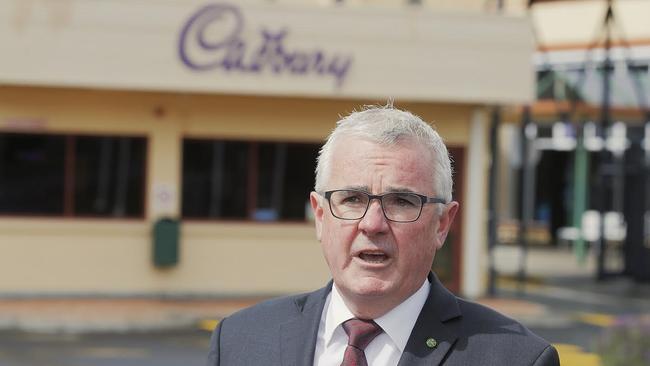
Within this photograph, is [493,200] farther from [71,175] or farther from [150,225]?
[71,175]

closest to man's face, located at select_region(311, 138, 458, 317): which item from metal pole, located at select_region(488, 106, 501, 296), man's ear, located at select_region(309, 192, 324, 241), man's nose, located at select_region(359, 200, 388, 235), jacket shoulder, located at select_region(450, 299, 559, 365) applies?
man's nose, located at select_region(359, 200, 388, 235)

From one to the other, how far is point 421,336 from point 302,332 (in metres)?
0.33

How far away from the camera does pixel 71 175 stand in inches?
862

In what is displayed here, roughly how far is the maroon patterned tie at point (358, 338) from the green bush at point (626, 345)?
9261 mm

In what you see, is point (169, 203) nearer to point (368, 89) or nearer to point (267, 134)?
point (267, 134)

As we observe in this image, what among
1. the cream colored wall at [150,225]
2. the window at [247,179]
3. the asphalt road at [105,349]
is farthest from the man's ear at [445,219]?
the window at [247,179]

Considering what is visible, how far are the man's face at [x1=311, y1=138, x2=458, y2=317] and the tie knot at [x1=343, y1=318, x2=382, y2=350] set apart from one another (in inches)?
2.0

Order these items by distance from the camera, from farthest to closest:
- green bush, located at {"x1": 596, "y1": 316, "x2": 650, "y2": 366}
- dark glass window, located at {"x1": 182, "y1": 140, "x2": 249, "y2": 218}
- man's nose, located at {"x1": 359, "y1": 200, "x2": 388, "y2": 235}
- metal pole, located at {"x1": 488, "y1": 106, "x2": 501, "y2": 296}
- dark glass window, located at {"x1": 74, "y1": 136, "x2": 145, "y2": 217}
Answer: metal pole, located at {"x1": 488, "y1": 106, "x2": 501, "y2": 296}, dark glass window, located at {"x1": 182, "y1": 140, "x2": 249, "y2": 218}, dark glass window, located at {"x1": 74, "y1": 136, "x2": 145, "y2": 217}, green bush, located at {"x1": 596, "y1": 316, "x2": 650, "y2": 366}, man's nose, located at {"x1": 359, "y1": 200, "x2": 388, "y2": 235}

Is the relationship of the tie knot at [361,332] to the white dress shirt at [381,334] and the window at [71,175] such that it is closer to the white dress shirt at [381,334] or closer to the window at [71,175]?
the white dress shirt at [381,334]

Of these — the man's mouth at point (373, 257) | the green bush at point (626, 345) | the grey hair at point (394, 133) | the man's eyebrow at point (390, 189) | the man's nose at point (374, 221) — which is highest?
the grey hair at point (394, 133)

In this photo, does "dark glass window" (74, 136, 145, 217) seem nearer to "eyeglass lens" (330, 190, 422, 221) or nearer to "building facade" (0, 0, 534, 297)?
"building facade" (0, 0, 534, 297)

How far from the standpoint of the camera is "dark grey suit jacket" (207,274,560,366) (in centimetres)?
325

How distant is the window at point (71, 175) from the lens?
21.7 metres

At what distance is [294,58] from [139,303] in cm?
486
